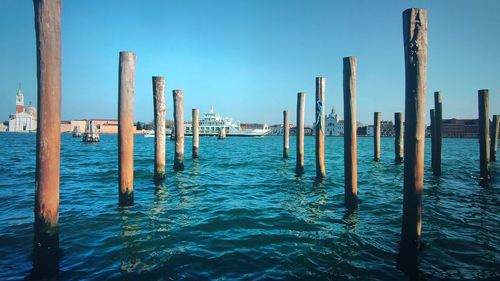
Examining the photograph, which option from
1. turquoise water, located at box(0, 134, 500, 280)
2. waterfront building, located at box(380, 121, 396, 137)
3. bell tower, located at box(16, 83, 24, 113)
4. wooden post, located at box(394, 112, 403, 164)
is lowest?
turquoise water, located at box(0, 134, 500, 280)

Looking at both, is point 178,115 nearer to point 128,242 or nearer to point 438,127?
point 128,242

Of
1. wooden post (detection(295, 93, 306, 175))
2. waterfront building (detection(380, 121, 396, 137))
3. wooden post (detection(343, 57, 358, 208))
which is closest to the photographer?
wooden post (detection(343, 57, 358, 208))

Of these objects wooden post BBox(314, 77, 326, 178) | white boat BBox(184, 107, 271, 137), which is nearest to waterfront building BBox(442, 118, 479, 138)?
white boat BBox(184, 107, 271, 137)

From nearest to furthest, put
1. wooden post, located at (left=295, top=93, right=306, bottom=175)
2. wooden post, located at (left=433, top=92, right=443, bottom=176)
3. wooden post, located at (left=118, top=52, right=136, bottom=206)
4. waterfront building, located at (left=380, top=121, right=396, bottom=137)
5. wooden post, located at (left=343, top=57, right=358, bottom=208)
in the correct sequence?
wooden post, located at (left=118, top=52, right=136, bottom=206) < wooden post, located at (left=343, top=57, right=358, bottom=208) < wooden post, located at (left=433, top=92, right=443, bottom=176) < wooden post, located at (left=295, top=93, right=306, bottom=175) < waterfront building, located at (left=380, top=121, right=396, bottom=137)

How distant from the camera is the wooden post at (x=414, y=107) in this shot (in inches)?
185

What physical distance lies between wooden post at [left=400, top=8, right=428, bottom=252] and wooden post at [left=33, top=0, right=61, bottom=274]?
4.86m

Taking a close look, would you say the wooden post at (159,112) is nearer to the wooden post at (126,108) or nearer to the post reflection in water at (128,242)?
the post reflection in water at (128,242)

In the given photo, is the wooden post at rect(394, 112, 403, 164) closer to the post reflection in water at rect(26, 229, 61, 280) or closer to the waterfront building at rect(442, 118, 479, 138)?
the post reflection in water at rect(26, 229, 61, 280)

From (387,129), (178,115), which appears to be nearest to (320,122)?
(178,115)

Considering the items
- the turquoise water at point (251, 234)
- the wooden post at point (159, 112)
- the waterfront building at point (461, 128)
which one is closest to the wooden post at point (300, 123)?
the turquoise water at point (251, 234)

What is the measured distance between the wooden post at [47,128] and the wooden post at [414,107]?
15.9 ft

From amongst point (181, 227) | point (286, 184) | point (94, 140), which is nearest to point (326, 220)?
point (181, 227)

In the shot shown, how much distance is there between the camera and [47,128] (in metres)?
4.27

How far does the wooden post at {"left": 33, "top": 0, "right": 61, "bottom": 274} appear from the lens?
423 centimetres
